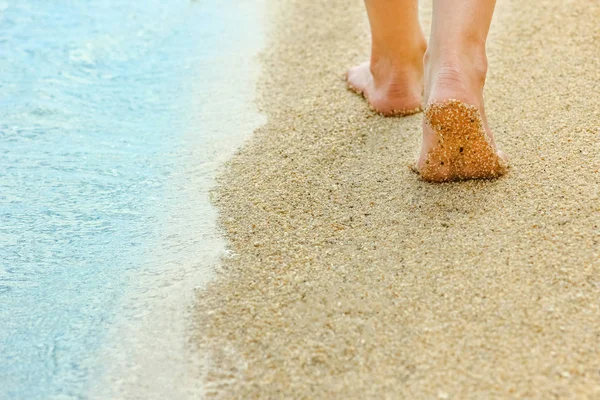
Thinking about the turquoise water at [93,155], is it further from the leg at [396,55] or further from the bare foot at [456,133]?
the bare foot at [456,133]

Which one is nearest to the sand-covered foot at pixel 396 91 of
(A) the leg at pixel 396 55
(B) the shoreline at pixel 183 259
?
(A) the leg at pixel 396 55

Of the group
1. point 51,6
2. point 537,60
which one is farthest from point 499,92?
point 51,6

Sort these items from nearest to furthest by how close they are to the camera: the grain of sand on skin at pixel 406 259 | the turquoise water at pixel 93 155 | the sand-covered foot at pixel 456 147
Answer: the grain of sand on skin at pixel 406 259 → the turquoise water at pixel 93 155 → the sand-covered foot at pixel 456 147

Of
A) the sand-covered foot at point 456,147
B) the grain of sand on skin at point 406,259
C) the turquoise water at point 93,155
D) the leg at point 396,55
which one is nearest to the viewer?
the grain of sand on skin at point 406,259

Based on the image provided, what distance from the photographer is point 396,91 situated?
6.09ft

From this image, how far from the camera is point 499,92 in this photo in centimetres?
188

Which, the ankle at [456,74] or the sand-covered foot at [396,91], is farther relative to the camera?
the sand-covered foot at [396,91]

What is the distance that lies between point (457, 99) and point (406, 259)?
34 centimetres

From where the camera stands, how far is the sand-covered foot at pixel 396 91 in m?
1.85

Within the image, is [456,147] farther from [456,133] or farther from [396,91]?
[396,91]

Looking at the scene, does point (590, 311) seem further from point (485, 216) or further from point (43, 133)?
point (43, 133)

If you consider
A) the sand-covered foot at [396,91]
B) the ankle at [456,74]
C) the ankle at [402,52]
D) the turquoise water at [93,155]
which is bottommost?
the turquoise water at [93,155]

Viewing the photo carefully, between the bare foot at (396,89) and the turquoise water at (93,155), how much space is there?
1.21 feet

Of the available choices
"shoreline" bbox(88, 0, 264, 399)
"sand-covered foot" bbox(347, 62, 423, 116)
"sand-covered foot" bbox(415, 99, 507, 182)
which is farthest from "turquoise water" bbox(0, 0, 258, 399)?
"sand-covered foot" bbox(415, 99, 507, 182)
